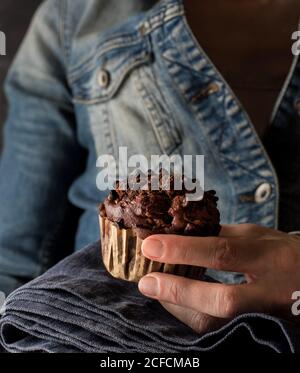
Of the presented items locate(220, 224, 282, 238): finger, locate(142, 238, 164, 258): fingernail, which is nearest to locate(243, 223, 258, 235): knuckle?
locate(220, 224, 282, 238): finger

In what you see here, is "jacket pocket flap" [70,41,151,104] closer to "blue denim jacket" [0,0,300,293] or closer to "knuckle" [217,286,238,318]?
"blue denim jacket" [0,0,300,293]

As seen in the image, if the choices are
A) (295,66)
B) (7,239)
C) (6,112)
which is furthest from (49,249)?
(295,66)

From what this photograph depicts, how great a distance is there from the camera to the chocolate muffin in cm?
41

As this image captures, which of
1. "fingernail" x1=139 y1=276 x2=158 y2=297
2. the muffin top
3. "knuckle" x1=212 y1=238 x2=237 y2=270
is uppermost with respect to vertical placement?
the muffin top

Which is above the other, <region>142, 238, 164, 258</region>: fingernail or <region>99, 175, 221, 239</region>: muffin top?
<region>99, 175, 221, 239</region>: muffin top

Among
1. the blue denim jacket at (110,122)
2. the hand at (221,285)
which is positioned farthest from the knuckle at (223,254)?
the blue denim jacket at (110,122)

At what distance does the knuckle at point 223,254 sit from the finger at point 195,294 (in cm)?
2

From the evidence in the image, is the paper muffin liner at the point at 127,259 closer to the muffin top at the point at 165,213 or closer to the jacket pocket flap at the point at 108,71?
the muffin top at the point at 165,213

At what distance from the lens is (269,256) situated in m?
0.44

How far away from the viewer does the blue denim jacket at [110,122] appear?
1.96ft

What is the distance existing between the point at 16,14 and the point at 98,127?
181 millimetres

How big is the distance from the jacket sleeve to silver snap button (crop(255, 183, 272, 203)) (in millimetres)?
226

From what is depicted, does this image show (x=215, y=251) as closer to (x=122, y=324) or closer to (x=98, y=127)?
(x=122, y=324)

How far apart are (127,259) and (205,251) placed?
6cm
